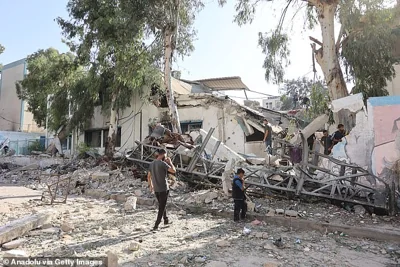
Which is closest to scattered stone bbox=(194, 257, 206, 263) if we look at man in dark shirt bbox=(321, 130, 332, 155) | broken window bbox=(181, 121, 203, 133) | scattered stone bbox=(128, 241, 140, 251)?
scattered stone bbox=(128, 241, 140, 251)

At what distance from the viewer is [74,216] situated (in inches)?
266

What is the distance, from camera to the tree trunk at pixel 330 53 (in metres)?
10.4

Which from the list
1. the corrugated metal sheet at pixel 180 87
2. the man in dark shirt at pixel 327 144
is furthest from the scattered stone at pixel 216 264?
the corrugated metal sheet at pixel 180 87

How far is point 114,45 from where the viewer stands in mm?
14836

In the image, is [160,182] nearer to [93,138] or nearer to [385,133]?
[385,133]

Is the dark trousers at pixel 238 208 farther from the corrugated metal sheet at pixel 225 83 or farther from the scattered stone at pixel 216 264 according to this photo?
the corrugated metal sheet at pixel 225 83

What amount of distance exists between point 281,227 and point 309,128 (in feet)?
11.4

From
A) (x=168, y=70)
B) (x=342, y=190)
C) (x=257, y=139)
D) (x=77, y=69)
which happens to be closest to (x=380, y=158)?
(x=342, y=190)

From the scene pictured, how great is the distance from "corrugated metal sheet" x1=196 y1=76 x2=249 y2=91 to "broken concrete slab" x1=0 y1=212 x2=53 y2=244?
15.4 metres

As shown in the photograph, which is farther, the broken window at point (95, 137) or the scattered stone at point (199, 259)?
the broken window at point (95, 137)

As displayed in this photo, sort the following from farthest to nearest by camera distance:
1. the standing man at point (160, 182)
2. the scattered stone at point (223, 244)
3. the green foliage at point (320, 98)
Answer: the green foliage at point (320, 98) < the standing man at point (160, 182) < the scattered stone at point (223, 244)

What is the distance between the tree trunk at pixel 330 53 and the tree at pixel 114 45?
7798mm

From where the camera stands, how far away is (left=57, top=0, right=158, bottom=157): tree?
1405cm

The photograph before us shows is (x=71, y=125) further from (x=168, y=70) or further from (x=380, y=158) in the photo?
(x=380, y=158)
